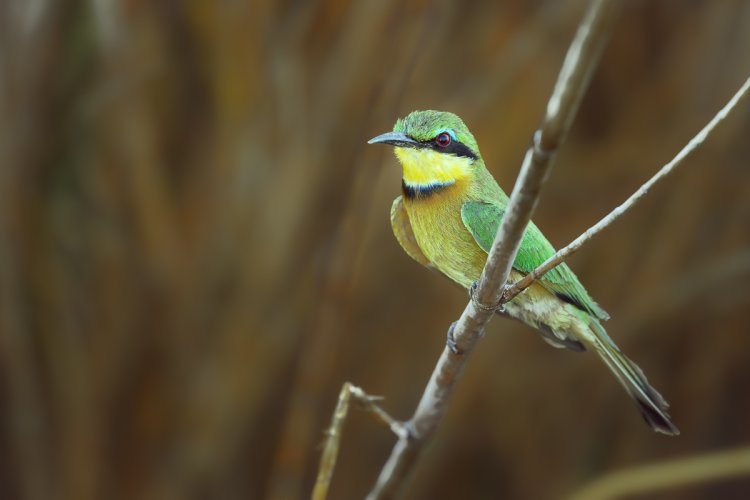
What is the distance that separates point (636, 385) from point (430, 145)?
1.03ft

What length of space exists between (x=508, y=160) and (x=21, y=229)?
1.36 m

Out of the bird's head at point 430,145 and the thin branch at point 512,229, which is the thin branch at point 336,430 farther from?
the bird's head at point 430,145

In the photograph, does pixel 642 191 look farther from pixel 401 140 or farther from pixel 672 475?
pixel 672 475

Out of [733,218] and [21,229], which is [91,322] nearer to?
[21,229]

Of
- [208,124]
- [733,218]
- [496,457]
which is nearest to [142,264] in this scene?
[208,124]

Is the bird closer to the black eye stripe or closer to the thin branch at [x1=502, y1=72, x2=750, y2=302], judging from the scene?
the black eye stripe

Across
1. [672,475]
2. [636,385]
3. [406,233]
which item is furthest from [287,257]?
[636,385]

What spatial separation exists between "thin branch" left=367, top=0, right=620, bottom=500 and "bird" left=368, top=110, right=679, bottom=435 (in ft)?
0.58

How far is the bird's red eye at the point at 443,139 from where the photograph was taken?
34.4 inches

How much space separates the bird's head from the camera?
86 centimetres

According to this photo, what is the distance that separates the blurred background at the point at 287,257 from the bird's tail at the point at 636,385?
1.57 ft

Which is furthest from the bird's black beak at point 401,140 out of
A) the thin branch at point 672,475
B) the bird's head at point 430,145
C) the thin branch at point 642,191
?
the thin branch at point 672,475

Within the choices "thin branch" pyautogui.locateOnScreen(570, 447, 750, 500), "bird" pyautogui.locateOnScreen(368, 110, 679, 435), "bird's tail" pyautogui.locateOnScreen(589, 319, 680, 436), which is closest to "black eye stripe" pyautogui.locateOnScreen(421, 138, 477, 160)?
"bird" pyautogui.locateOnScreen(368, 110, 679, 435)

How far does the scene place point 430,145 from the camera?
89 cm
